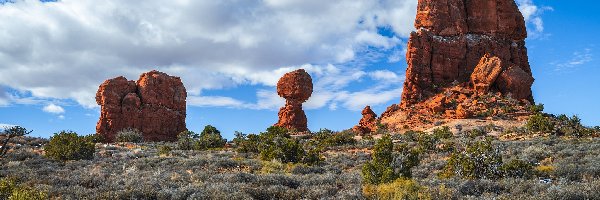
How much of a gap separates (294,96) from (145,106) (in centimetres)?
1872

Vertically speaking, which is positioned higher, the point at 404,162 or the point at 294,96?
the point at 294,96

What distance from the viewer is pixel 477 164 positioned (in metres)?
16.5

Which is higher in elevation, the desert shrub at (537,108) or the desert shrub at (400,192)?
the desert shrub at (537,108)

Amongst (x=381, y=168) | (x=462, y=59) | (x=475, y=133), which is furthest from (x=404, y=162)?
(x=462, y=59)

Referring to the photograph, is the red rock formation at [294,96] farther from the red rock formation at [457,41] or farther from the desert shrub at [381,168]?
the desert shrub at [381,168]

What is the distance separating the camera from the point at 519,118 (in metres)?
51.2

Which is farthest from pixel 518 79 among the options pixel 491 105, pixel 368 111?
pixel 368 111

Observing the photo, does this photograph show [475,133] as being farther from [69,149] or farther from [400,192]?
[400,192]

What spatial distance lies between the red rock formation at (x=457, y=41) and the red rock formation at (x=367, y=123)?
421 centimetres

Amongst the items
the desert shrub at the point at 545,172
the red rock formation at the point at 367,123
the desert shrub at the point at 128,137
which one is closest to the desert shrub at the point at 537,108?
the red rock formation at the point at 367,123

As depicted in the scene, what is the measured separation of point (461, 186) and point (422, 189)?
1.87 m

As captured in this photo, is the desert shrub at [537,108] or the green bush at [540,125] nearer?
the green bush at [540,125]

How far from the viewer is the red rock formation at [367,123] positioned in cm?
5592

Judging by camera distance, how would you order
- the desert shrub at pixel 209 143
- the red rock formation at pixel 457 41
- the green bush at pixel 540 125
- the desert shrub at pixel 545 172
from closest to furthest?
the desert shrub at pixel 545 172 → the desert shrub at pixel 209 143 → the green bush at pixel 540 125 → the red rock formation at pixel 457 41
